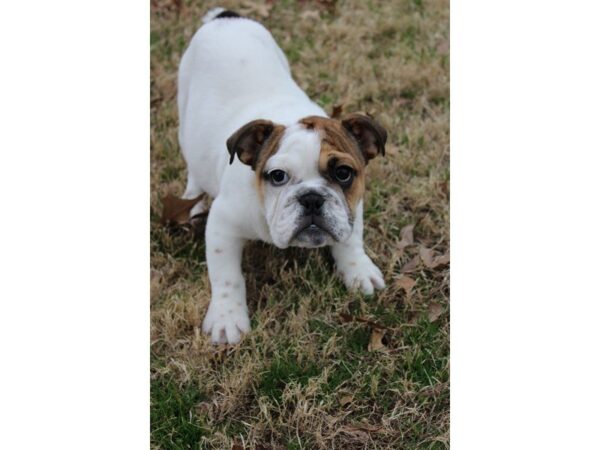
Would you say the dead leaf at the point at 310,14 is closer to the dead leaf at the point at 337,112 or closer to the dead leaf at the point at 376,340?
the dead leaf at the point at 337,112

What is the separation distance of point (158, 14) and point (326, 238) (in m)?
1.62

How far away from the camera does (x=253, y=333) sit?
2584 millimetres

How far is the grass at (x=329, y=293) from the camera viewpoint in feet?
7.41

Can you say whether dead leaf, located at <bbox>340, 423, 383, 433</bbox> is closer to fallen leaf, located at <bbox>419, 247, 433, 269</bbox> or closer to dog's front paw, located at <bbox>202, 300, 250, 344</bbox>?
dog's front paw, located at <bbox>202, 300, 250, 344</bbox>

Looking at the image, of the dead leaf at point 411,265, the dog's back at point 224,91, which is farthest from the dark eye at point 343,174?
the dead leaf at point 411,265

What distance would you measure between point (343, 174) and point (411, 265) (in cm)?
60

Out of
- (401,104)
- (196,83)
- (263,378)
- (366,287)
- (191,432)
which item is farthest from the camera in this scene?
(401,104)

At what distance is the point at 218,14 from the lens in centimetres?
347

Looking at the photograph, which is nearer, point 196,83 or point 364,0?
point 196,83

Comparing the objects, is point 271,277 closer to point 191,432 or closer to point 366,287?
point 366,287
